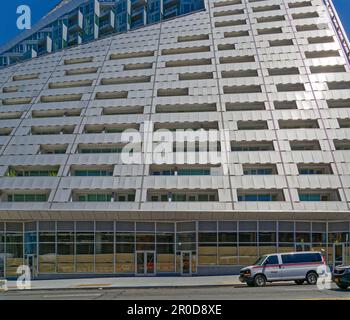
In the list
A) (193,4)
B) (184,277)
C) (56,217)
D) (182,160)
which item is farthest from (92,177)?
(193,4)

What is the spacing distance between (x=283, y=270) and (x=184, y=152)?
18.0 metres

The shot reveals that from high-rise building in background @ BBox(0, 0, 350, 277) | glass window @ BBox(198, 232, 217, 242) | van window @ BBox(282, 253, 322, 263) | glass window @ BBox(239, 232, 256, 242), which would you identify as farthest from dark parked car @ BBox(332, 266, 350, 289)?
glass window @ BBox(198, 232, 217, 242)

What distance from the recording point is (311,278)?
29141 millimetres

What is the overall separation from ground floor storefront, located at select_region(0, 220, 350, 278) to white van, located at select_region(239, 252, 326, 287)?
921 centimetres

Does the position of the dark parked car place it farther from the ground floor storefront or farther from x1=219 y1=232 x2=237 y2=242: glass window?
x1=219 y1=232 x2=237 y2=242: glass window

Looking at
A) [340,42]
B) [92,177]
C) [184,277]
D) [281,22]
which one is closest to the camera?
[184,277]

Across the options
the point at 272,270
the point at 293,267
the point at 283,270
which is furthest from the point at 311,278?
the point at 272,270

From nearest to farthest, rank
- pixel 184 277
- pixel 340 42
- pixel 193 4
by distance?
pixel 184 277 → pixel 340 42 → pixel 193 4

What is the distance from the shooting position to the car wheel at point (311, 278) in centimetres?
2908

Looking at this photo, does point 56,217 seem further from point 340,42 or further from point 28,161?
point 340,42

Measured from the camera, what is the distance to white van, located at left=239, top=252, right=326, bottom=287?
2894cm

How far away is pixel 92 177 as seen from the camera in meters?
43.2

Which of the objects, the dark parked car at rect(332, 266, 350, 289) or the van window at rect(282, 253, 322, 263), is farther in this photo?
the van window at rect(282, 253, 322, 263)
